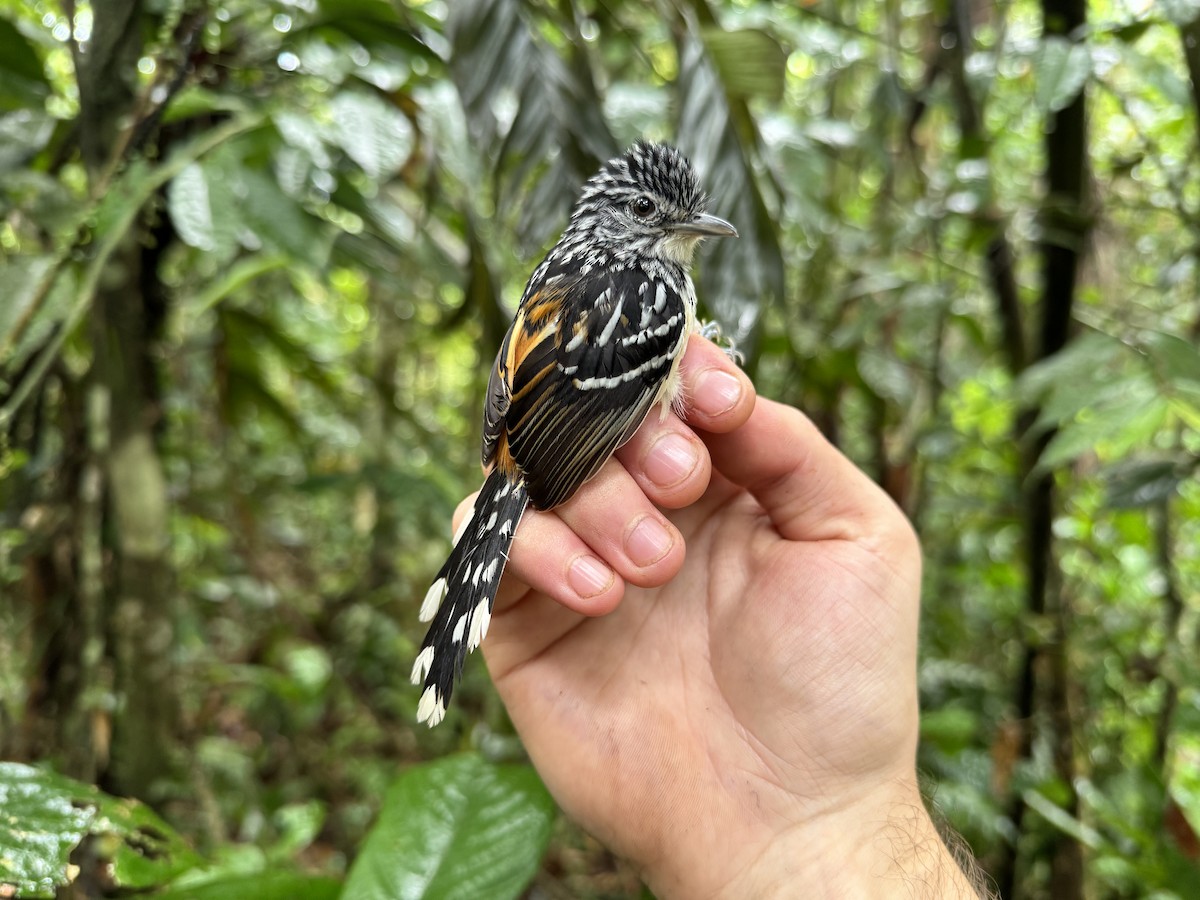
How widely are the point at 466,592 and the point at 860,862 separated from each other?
0.86m

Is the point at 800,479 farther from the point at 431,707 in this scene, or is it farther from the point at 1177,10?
the point at 1177,10

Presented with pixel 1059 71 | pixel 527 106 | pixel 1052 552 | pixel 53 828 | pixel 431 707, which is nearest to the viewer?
pixel 53 828

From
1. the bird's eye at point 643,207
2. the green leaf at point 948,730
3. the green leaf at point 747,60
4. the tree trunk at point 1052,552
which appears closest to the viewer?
the green leaf at point 747,60

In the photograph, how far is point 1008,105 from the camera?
3.84 meters

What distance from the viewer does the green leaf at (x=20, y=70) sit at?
1.64m

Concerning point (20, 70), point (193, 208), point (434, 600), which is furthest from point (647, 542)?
point (20, 70)

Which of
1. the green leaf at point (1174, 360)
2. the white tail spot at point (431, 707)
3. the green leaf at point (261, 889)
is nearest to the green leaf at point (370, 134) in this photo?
the white tail spot at point (431, 707)

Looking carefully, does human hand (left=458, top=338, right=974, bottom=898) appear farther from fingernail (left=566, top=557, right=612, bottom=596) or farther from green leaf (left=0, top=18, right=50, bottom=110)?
green leaf (left=0, top=18, right=50, bottom=110)

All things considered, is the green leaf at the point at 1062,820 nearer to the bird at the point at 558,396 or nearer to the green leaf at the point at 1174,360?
the green leaf at the point at 1174,360

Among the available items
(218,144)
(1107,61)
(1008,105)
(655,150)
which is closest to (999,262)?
(1107,61)

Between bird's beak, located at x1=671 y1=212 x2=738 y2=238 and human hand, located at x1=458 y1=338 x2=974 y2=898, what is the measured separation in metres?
0.28

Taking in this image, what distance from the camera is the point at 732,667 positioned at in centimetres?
175

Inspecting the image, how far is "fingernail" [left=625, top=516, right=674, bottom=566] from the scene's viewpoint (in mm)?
1496

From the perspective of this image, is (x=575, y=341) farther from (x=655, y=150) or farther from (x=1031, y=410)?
(x=1031, y=410)
